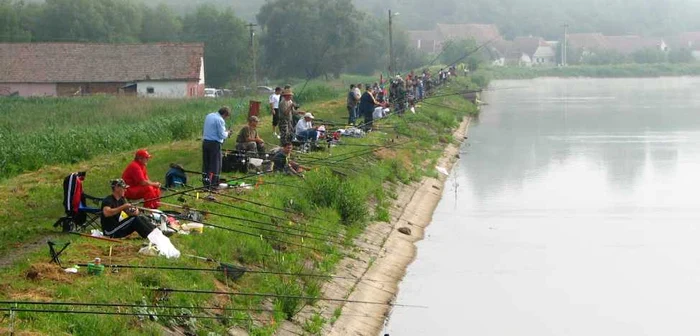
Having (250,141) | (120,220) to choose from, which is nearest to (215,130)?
(250,141)

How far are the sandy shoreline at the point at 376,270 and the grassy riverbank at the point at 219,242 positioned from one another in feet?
0.68

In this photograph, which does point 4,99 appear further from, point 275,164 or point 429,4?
point 429,4

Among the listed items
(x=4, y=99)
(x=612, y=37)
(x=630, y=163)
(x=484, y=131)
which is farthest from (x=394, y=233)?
(x=612, y=37)

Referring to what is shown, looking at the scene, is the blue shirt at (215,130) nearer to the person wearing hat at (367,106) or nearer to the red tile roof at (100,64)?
the person wearing hat at (367,106)

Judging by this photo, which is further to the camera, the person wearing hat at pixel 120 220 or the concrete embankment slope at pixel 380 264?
the concrete embankment slope at pixel 380 264

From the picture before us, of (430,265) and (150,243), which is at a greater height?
(150,243)

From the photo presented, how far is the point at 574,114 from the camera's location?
191 ft

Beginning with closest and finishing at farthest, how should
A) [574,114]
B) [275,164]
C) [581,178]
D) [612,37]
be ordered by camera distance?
[275,164]
[581,178]
[574,114]
[612,37]

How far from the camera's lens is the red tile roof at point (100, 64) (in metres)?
56.5

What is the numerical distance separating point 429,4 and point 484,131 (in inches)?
4469

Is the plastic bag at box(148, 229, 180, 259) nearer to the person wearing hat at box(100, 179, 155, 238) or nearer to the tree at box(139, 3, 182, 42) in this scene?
the person wearing hat at box(100, 179, 155, 238)

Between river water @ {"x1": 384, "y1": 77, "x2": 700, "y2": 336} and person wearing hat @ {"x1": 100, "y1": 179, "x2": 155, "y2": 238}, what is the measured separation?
13.0 ft

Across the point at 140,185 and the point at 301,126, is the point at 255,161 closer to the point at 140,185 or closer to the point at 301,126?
the point at 301,126

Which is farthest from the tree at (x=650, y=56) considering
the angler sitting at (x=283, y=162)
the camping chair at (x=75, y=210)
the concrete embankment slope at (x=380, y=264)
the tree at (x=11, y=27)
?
the camping chair at (x=75, y=210)
